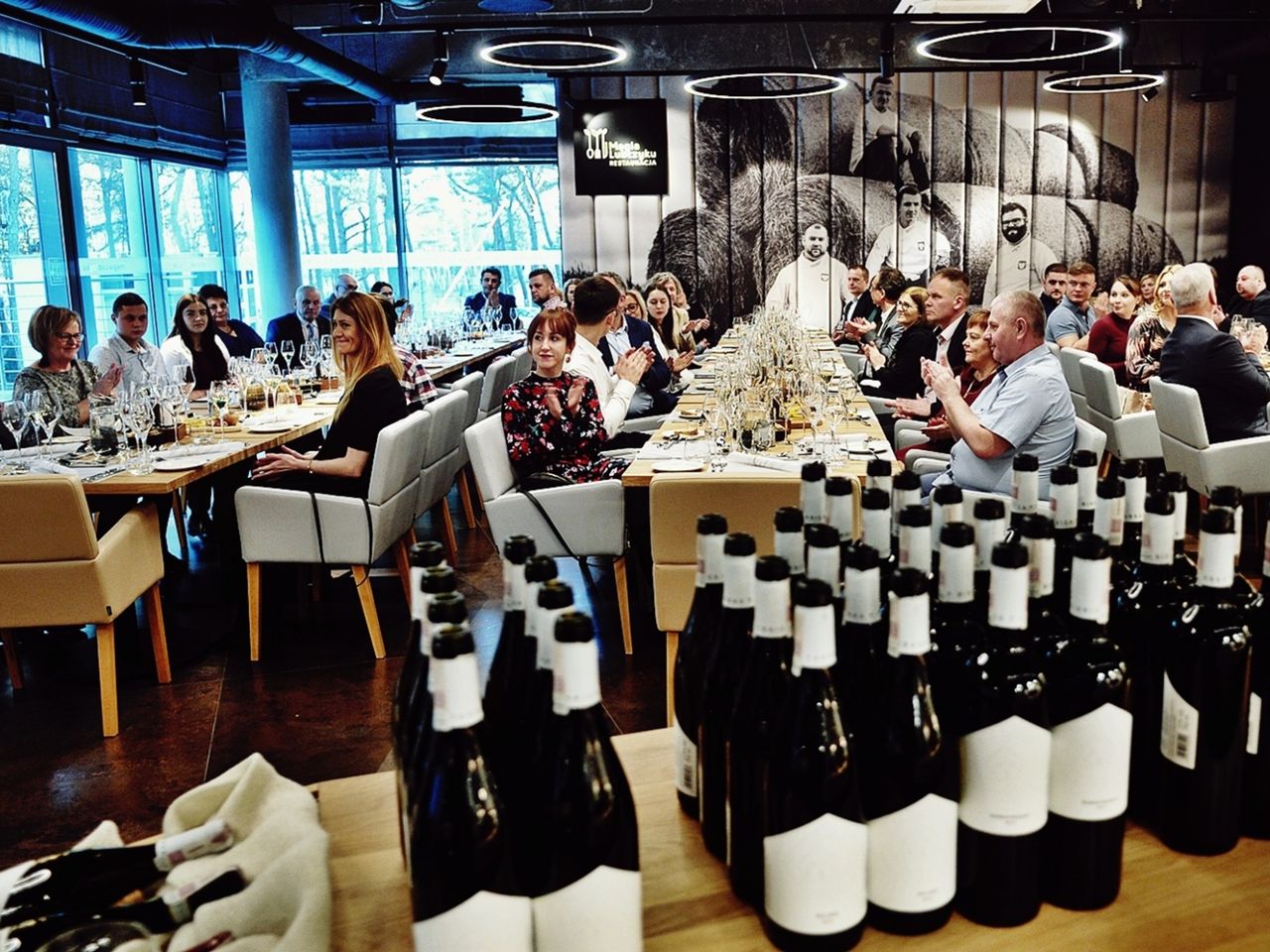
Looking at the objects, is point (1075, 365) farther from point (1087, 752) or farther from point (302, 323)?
point (302, 323)

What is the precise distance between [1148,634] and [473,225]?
13340mm

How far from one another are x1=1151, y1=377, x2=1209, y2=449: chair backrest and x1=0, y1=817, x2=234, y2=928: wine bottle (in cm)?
468

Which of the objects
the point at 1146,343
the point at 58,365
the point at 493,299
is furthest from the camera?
the point at 493,299

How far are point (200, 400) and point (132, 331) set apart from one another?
60cm

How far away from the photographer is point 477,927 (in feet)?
3.25

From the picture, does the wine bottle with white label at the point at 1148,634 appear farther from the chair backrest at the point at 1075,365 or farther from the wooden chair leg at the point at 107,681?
the chair backrest at the point at 1075,365

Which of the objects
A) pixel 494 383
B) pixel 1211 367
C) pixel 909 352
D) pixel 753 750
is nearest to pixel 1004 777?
pixel 753 750

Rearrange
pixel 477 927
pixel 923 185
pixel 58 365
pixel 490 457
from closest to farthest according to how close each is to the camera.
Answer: pixel 477 927, pixel 490 457, pixel 58 365, pixel 923 185

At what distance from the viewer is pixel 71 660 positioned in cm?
446

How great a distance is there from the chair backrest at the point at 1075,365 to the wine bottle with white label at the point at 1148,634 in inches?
220

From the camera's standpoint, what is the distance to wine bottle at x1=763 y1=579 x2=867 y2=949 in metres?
1.06

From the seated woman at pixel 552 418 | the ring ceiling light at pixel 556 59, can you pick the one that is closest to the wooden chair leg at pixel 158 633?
the seated woman at pixel 552 418

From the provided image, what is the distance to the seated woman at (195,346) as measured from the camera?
265 inches

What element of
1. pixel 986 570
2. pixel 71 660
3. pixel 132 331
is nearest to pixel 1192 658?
pixel 986 570
